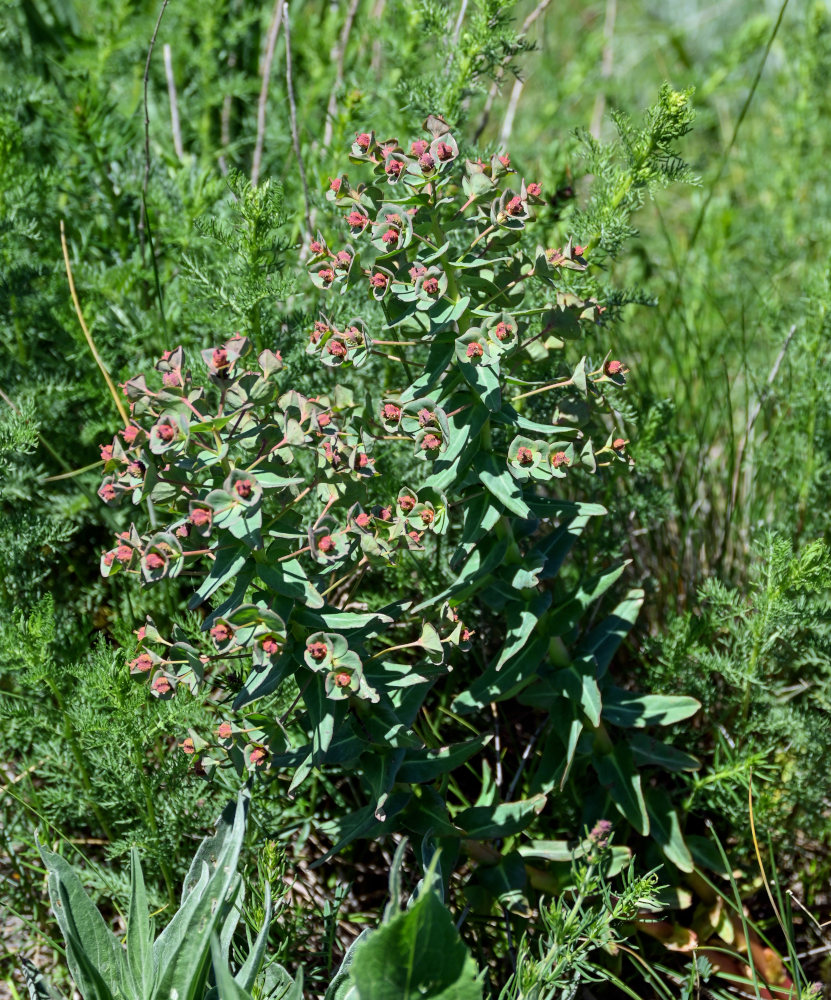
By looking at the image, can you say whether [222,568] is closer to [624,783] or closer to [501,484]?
[501,484]

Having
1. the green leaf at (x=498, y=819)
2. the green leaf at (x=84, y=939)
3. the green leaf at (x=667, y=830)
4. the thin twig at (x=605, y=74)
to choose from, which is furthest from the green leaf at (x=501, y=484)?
the thin twig at (x=605, y=74)

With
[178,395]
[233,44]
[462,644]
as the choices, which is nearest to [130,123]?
[233,44]

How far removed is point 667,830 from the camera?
200 centimetres

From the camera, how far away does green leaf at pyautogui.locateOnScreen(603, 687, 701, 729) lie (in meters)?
1.94

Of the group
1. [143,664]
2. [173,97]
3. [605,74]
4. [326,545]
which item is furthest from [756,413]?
[605,74]

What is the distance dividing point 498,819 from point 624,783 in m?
0.28

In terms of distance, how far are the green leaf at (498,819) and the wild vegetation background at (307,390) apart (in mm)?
164

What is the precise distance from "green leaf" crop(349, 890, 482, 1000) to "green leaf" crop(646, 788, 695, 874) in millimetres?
708

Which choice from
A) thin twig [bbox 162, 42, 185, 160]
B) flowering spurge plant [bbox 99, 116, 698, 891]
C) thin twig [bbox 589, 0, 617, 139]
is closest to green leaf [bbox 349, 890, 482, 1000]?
flowering spurge plant [bbox 99, 116, 698, 891]

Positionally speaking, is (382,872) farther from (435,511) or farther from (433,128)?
(433,128)

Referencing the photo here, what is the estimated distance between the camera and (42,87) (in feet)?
9.27

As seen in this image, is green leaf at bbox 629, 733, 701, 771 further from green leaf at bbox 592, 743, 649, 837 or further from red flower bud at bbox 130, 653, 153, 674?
red flower bud at bbox 130, 653, 153, 674

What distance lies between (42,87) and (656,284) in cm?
220

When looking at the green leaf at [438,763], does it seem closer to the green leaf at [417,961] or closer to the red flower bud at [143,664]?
the green leaf at [417,961]
